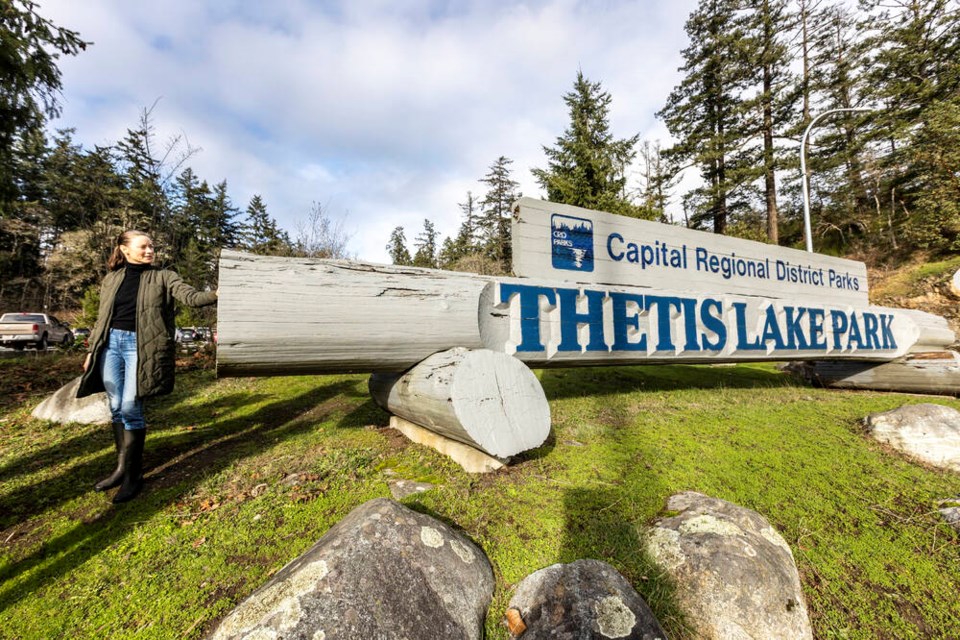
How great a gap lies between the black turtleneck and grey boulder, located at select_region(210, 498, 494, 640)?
7.69 ft

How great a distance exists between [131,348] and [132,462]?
0.83m

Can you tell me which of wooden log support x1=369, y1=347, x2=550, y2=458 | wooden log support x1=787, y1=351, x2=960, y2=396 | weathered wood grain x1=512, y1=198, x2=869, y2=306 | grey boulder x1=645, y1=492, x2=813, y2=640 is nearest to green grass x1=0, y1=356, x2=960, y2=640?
grey boulder x1=645, y1=492, x2=813, y2=640

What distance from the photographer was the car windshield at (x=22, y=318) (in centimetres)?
1430

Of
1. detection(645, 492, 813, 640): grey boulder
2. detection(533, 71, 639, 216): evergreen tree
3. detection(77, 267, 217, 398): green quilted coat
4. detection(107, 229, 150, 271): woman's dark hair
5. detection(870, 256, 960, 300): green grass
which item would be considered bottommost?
detection(645, 492, 813, 640): grey boulder

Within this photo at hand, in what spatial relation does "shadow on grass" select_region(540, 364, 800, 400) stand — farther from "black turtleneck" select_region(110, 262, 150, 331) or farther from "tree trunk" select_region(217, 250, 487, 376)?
"black turtleneck" select_region(110, 262, 150, 331)

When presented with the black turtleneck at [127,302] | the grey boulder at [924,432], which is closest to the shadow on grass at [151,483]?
the black turtleneck at [127,302]

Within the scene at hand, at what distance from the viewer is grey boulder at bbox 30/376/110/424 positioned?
430 centimetres

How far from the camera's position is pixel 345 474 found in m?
2.82

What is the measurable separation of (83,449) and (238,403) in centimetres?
181

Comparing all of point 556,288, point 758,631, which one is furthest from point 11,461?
point 758,631

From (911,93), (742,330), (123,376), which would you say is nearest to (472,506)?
(123,376)

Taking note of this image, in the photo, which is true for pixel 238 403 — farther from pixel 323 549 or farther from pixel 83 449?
pixel 323 549

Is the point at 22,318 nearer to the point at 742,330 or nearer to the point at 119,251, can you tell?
the point at 119,251

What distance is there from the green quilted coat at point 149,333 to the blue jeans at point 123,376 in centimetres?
6
